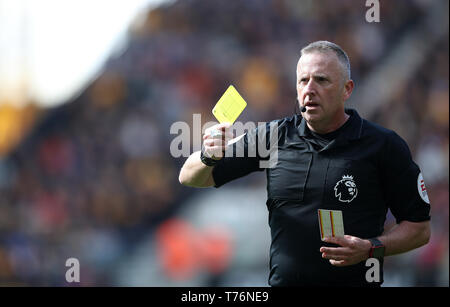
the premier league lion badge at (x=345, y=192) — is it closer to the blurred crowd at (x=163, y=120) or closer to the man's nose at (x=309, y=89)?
the man's nose at (x=309, y=89)

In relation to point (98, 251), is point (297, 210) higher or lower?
lower

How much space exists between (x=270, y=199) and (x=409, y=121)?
6.50 metres

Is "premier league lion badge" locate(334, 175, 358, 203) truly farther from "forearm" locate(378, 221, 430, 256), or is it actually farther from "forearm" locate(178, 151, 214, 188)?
"forearm" locate(178, 151, 214, 188)

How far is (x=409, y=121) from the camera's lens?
9312 millimetres

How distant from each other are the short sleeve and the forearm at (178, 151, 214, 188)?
0.86 metres

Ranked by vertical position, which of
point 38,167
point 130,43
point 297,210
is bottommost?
point 297,210

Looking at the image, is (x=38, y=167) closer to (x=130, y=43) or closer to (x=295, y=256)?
(x=130, y=43)

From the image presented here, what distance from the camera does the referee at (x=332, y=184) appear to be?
10.2ft

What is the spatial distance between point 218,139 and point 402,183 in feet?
2.93

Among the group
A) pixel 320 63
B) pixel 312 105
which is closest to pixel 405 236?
pixel 312 105

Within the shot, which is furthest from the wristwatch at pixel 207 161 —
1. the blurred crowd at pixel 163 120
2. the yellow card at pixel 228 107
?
the blurred crowd at pixel 163 120

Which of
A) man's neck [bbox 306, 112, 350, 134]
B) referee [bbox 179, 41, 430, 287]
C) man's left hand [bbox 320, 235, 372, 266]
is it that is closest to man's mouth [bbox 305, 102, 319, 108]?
referee [bbox 179, 41, 430, 287]
